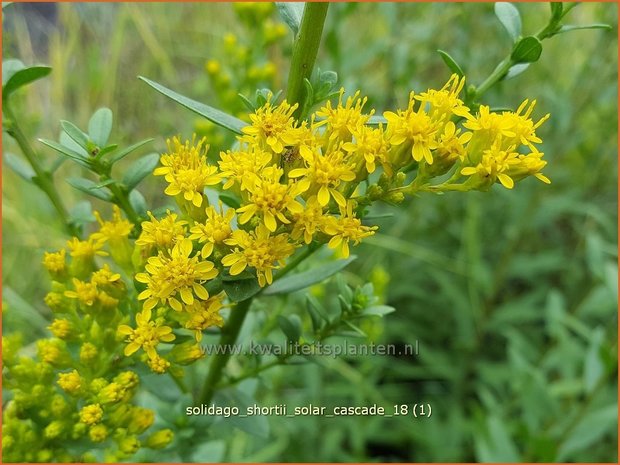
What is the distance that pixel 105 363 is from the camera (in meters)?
1.12

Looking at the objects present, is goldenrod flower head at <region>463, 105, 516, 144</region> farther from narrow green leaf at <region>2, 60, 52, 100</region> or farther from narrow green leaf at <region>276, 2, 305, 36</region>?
narrow green leaf at <region>2, 60, 52, 100</region>

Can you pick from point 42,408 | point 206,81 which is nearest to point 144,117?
point 206,81

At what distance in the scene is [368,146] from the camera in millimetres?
920

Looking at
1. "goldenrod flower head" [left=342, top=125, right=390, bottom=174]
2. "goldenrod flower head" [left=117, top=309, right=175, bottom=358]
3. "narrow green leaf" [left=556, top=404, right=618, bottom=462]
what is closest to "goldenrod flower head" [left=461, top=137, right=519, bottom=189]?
"goldenrod flower head" [left=342, top=125, right=390, bottom=174]

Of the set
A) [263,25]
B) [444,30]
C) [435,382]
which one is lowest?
[435,382]

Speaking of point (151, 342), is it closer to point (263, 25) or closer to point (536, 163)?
point (536, 163)

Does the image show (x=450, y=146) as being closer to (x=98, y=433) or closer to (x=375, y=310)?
(x=375, y=310)

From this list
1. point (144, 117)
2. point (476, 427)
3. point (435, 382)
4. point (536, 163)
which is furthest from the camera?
point (144, 117)

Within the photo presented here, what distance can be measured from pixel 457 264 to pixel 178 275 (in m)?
2.07

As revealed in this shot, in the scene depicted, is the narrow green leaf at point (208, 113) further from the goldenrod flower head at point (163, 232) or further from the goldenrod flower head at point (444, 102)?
the goldenrod flower head at point (444, 102)

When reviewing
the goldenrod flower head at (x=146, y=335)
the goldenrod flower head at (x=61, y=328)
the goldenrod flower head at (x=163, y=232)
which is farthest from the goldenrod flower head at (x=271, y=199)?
the goldenrod flower head at (x=61, y=328)

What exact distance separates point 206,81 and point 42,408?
2.51 meters

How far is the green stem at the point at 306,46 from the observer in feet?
3.10

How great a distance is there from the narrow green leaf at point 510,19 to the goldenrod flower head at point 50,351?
37.7 inches
